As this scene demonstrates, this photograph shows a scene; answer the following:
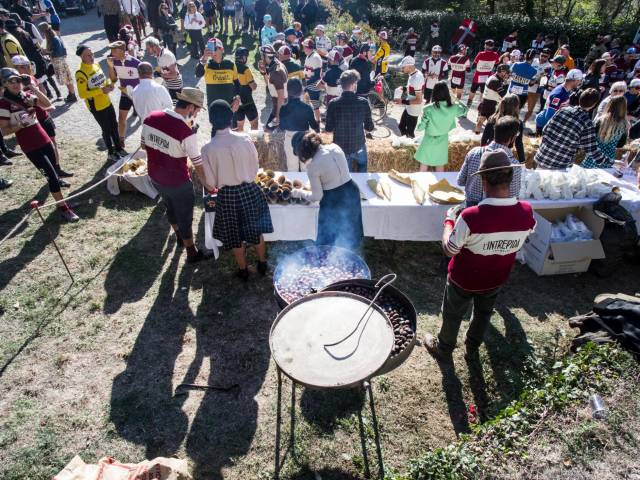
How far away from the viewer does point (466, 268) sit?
362 centimetres

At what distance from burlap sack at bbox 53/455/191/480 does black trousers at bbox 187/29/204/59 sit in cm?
1474

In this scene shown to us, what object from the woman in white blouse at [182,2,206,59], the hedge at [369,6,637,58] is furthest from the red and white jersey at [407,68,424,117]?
the hedge at [369,6,637,58]

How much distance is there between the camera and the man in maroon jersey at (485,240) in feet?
10.3

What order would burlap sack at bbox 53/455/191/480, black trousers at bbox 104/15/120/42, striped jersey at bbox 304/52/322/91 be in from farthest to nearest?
black trousers at bbox 104/15/120/42 < striped jersey at bbox 304/52/322/91 < burlap sack at bbox 53/455/191/480

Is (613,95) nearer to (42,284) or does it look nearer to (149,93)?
(149,93)

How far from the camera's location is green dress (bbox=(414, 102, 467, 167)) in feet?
20.1

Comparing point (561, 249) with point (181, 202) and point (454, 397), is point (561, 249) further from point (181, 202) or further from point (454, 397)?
point (181, 202)

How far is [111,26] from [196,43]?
2.84 metres

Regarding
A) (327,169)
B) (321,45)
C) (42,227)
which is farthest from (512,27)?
(42,227)

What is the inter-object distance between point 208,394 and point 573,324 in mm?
3912

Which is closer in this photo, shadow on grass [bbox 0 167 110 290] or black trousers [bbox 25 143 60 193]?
shadow on grass [bbox 0 167 110 290]

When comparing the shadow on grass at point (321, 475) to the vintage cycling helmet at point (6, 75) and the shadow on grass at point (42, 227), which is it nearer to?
the shadow on grass at point (42, 227)

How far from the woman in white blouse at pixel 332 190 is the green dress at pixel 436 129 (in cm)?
241

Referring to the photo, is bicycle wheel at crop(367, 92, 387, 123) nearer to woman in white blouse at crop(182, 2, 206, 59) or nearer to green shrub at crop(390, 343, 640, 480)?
woman in white blouse at crop(182, 2, 206, 59)
